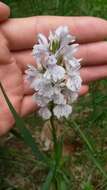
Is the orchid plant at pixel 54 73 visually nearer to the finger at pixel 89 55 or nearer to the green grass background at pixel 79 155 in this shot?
the green grass background at pixel 79 155

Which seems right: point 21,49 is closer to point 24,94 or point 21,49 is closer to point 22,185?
point 24,94

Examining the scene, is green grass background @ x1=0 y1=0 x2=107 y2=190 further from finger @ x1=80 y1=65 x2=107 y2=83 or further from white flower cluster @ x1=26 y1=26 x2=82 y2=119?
white flower cluster @ x1=26 y1=26 x2=82 y2=119

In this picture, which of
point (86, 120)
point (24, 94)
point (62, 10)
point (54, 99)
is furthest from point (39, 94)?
point (62, 10)

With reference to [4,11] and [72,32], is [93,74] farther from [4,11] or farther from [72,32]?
[4,11]

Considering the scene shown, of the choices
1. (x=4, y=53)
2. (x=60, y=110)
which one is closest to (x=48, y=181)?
(x=60, y=110)

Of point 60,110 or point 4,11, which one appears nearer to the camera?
point 60,110

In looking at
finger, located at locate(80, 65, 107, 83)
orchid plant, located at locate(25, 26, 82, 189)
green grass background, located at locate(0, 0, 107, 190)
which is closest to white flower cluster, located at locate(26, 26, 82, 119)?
orchid plant, located at locate(25, 26, 82, 189)
